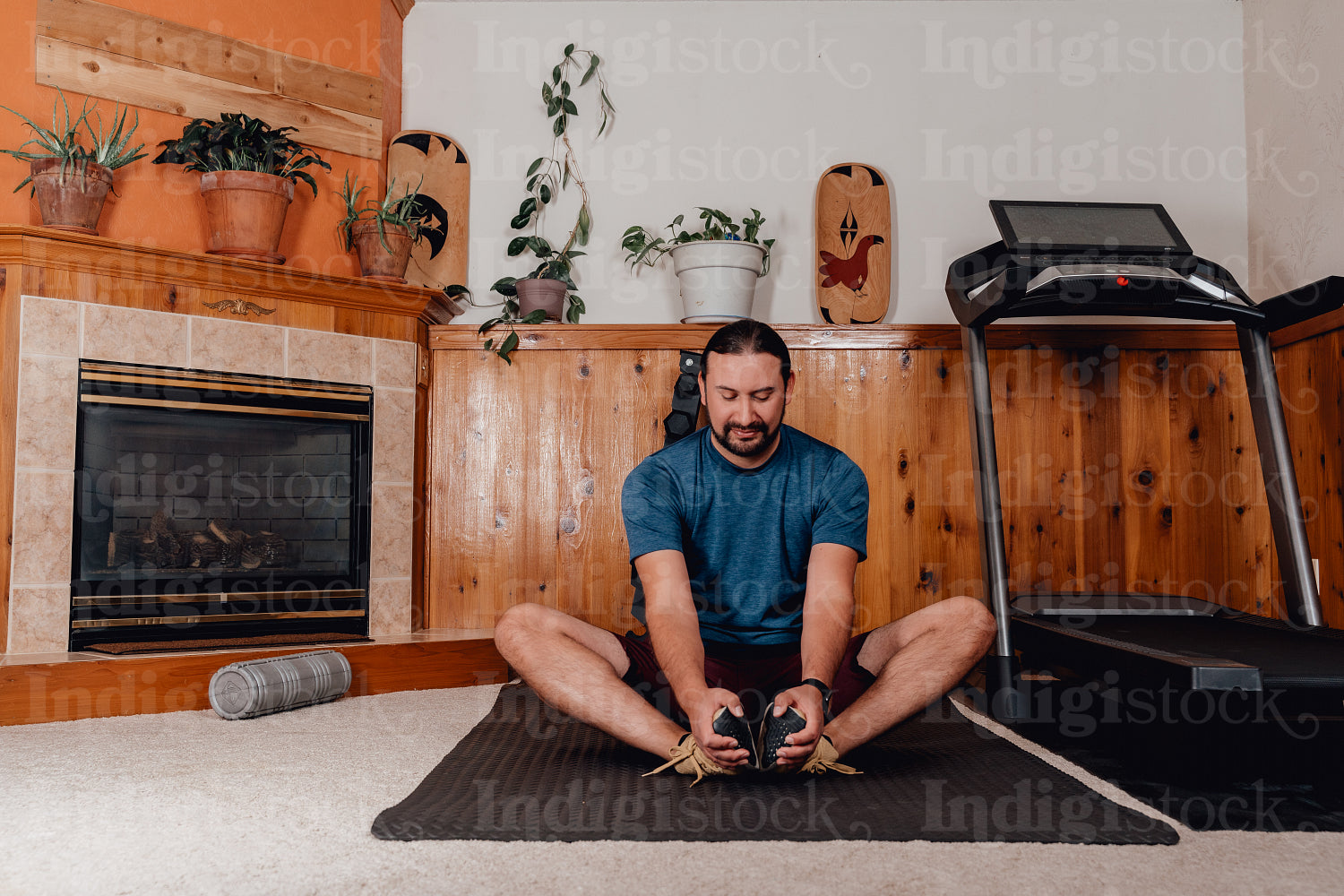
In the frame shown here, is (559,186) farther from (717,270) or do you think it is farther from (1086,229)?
(1086,229)

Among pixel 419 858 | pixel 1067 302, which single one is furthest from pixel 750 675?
pixel 1067 302

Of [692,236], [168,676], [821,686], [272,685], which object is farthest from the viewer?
[692,236]

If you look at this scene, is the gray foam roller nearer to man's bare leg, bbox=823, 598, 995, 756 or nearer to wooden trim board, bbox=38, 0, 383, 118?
man's bare leg, bbox=823, 598, 995, 756

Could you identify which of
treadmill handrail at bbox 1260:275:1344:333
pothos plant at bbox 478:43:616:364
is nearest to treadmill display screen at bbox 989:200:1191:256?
treadmill handrail at bbox 1260:275:1344:333

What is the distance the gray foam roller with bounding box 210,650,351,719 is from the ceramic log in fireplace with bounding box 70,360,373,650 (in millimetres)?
353

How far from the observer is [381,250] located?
2.92 m

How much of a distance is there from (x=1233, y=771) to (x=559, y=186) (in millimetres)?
2674

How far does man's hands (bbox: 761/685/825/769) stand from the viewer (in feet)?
4.84

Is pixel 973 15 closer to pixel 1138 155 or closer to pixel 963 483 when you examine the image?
pixel 1138 155

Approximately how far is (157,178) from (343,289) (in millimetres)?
634

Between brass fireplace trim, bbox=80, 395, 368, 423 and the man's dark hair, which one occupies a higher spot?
the man's dark hair

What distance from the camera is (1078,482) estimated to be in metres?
2.97

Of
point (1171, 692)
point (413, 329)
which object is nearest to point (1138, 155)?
point (1171, 692)

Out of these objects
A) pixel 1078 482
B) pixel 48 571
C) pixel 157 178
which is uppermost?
pixel 157 178
